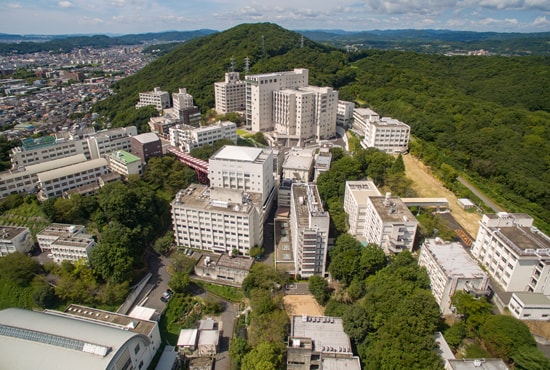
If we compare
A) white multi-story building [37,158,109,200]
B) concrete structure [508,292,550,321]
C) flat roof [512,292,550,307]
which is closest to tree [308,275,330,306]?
concrete structure [508,292,550,321]

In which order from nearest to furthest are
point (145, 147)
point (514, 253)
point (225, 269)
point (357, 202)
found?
1. point (514, 253)
2. point (225, 269)
3. point (357, 202)
4. point (145, 147)

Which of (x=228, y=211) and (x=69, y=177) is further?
(x=69, y=177)

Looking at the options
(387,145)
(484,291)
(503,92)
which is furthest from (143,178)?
(503,92)

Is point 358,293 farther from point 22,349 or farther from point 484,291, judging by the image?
point 22,349

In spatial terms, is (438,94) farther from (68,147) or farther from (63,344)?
(63,344)

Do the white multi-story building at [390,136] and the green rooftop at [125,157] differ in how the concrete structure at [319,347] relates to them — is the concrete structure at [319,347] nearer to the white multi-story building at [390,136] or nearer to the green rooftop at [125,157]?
the green rooftop at [125,157]

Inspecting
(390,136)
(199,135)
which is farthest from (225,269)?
(390,136)
